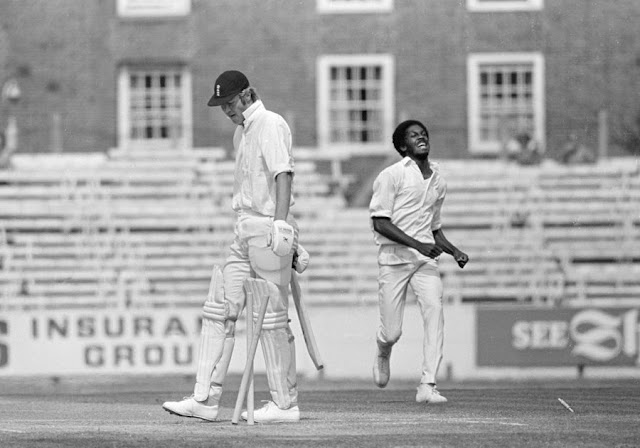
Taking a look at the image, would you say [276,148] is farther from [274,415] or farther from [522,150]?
[522,150]

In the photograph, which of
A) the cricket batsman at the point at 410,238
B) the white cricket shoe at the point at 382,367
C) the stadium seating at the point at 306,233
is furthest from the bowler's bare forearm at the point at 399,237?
the stadium seating at the point at 306,233

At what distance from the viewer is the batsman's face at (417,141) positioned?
40.5 ft

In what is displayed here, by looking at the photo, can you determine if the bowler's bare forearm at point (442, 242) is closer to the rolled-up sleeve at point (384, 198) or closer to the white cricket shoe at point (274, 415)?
the rolled-up sleeve at point (384, 198)

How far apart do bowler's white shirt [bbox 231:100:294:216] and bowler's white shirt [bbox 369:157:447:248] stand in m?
2.38

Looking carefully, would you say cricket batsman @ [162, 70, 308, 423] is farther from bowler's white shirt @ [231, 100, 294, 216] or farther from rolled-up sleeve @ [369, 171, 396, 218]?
rolled-up sleeve @ [369, 171, 396, 218]

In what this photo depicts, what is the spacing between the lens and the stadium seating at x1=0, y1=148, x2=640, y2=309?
22062 millimetres

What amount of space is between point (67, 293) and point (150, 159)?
5.41 metres

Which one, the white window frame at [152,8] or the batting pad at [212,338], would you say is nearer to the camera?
the batting pad at [212,338]

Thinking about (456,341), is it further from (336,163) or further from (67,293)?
(336,163)

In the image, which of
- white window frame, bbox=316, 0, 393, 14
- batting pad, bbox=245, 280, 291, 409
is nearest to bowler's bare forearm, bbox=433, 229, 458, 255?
batting pad, bbox=245, 280, 291, 409

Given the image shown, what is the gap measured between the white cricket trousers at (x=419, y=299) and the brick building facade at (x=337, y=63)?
17355 mm

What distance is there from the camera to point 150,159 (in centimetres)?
2756

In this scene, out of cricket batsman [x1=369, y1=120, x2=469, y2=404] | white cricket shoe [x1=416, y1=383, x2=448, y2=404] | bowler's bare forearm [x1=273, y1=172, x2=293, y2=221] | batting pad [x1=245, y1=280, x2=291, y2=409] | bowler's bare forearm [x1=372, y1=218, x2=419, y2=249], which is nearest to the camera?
bowler's bare forearm [x1=273, y1=172, x2=293, y2=221]

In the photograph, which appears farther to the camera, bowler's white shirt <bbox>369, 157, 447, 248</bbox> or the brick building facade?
the brick building facade
